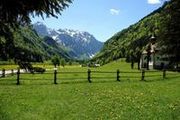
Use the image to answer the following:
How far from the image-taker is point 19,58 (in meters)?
5.80

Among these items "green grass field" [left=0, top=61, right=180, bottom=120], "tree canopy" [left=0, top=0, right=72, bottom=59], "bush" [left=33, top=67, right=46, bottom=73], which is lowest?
"green grass field" [left=0, top=61, right=180, bottom=120]

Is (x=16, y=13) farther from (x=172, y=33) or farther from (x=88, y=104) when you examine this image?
(x=88, y=104)

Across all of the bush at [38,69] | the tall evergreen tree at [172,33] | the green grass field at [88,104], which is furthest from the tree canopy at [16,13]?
the green grass field at [88,104]

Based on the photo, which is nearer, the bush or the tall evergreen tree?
the bush

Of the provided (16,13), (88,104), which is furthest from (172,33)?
(88,104)

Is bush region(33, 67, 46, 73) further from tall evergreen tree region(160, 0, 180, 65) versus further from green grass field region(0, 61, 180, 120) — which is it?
green grass field region(0, 61, 180, 120)

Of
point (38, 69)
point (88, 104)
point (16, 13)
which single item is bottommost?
point (88, 104)

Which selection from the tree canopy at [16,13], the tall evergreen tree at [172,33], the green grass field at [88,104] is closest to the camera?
the tree canopy at [16,13]

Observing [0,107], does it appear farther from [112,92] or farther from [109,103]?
[112,92]

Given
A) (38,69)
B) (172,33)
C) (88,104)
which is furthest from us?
(88,104)

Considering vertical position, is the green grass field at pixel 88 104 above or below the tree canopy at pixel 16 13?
below

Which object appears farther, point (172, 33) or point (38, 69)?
point (172, 33)

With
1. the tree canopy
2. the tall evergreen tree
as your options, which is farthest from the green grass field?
the tree canopy

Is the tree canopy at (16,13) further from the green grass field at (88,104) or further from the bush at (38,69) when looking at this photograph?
the green grass field at (88,104)
